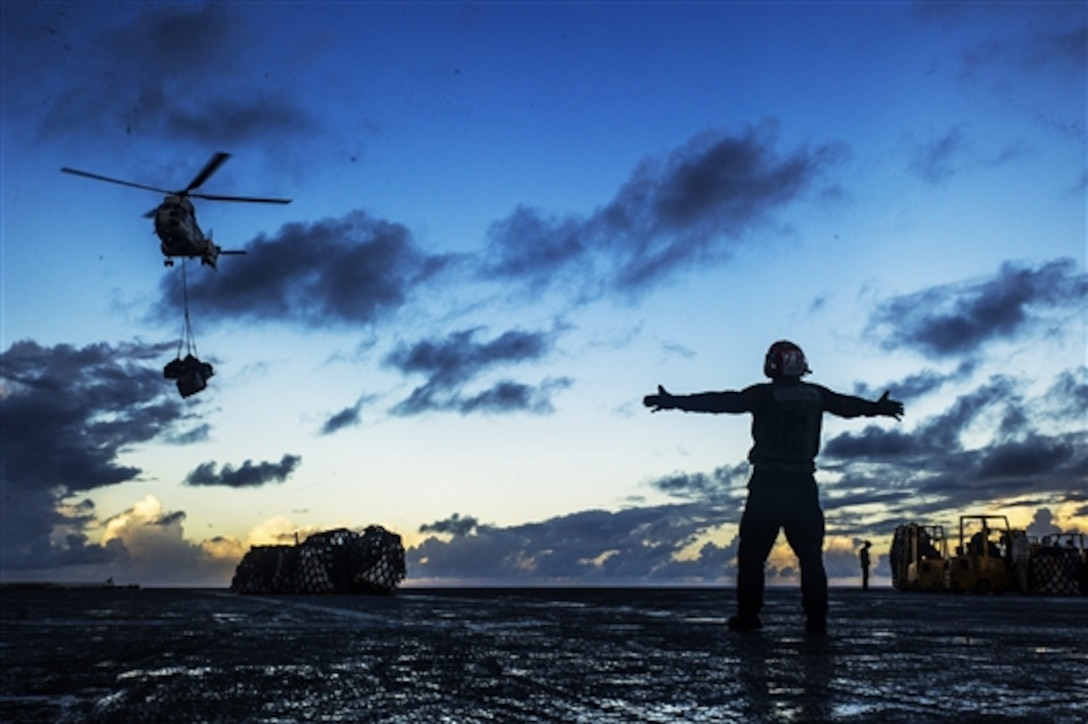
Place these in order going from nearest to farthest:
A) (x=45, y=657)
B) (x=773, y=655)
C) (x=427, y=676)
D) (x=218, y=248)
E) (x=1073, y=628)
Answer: (x=427, y=676) < (x=773, y=655) < (x=45, y=657) < (x=1073, y=628) < (x=218, y=248)

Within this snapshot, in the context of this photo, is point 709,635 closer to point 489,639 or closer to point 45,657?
point 489,639

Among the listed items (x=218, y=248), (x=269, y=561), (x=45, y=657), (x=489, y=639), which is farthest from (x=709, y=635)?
(x=269, y=561)

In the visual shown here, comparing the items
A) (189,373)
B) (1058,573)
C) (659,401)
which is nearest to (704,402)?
(659,401)

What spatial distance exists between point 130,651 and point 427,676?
3.26 m

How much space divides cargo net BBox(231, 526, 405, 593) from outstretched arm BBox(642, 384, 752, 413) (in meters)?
29.2

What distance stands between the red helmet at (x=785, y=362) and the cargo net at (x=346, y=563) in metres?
29.4

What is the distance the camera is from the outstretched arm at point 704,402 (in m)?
9.28

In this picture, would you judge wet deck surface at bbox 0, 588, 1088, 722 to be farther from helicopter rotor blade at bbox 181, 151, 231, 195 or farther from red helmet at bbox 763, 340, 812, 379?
helicopter rotor blade at bbox 181, 151, 231, 195

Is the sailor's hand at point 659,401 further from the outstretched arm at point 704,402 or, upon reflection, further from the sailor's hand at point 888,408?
the sailor's hand at point 888,408

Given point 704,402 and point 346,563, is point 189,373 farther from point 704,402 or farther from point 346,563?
point 704,402

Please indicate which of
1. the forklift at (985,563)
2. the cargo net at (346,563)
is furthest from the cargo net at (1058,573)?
the cargo net at (346,563)

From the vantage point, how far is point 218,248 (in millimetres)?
34000

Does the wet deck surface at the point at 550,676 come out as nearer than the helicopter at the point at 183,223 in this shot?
Yes

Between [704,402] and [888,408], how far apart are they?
1.87 meters
